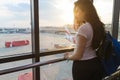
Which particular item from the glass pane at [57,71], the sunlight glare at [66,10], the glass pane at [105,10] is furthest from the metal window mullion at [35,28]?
the glass pane at [105,10]

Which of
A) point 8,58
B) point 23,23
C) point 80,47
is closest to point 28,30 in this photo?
point 23,23

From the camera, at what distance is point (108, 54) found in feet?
5.50

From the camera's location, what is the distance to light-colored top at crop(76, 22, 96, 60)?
149 cm

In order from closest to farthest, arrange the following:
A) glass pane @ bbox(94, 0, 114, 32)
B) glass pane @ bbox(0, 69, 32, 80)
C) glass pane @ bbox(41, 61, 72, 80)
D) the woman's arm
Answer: the woman's arm
glass pane @ bbox(0, 69, 32, 80)
glass pane @ bbox(41, 61, 72, 80)
glass pane @ bbox(94, 0, 114, 32)

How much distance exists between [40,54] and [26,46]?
0.75ft

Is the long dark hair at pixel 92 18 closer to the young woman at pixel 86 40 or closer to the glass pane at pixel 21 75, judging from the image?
Answer: the young woman at pixel 86 40

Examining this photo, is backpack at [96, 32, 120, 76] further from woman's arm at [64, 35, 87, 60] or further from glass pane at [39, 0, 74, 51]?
glass pane at [39, 0, 74, 51]

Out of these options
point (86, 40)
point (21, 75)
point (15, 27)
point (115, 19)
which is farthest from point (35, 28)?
point (115, 19)

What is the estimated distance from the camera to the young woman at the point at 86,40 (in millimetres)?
1500

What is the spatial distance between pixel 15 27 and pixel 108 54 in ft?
4.30

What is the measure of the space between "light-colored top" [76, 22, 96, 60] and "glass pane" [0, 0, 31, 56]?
41.8 inches

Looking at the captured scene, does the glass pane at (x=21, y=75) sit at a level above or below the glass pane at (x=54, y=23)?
below

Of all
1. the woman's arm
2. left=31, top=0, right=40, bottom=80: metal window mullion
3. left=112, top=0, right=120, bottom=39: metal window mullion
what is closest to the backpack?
the woman's arm

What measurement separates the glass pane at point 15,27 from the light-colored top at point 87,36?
3.48ft
